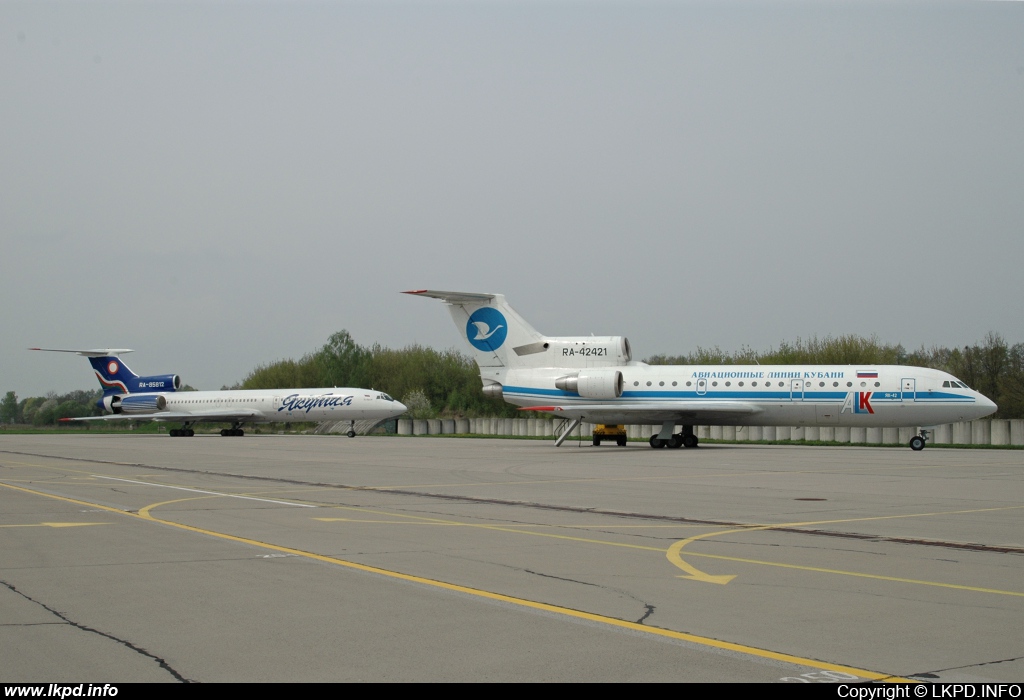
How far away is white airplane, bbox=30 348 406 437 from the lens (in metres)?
60.3

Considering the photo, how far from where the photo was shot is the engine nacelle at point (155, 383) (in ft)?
235

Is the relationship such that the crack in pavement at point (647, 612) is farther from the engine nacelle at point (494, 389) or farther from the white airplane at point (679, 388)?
the engine nacelle at point (494, 389)

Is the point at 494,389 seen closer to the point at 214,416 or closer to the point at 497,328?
the point at 497,328

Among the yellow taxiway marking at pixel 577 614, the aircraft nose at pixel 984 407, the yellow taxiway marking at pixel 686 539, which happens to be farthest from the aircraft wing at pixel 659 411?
the yellow taxiway marking at pixel 577 614

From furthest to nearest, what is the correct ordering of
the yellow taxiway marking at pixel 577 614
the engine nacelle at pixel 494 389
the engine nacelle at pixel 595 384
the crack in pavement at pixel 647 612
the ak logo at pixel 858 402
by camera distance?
the engine nacelle at pixel 494 389 < the engine nacelle at pixel 595 384 < the ak logo at pixel 858 402 < the crack in pavement at pixel 647 612 < the yellow taxiway marking at pixel 577 614

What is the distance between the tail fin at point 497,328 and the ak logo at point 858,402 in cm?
1269

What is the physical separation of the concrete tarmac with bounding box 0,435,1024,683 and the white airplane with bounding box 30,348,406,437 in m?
41.3

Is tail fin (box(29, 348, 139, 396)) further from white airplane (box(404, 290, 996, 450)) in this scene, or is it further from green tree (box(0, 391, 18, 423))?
green tree (box(0, 391, 18, 423))

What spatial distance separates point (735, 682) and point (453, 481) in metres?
16.4

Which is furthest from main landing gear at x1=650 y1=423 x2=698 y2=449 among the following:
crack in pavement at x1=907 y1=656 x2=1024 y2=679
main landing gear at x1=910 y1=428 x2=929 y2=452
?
crack in pavement at x1=907 y1=656 x2=1024 y2=679

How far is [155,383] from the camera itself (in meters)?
71.8

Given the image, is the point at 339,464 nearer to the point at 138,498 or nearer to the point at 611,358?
the point at 138,498

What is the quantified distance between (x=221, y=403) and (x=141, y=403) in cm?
762

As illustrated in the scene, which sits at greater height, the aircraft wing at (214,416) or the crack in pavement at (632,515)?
the crack in pavement at (632,515)
